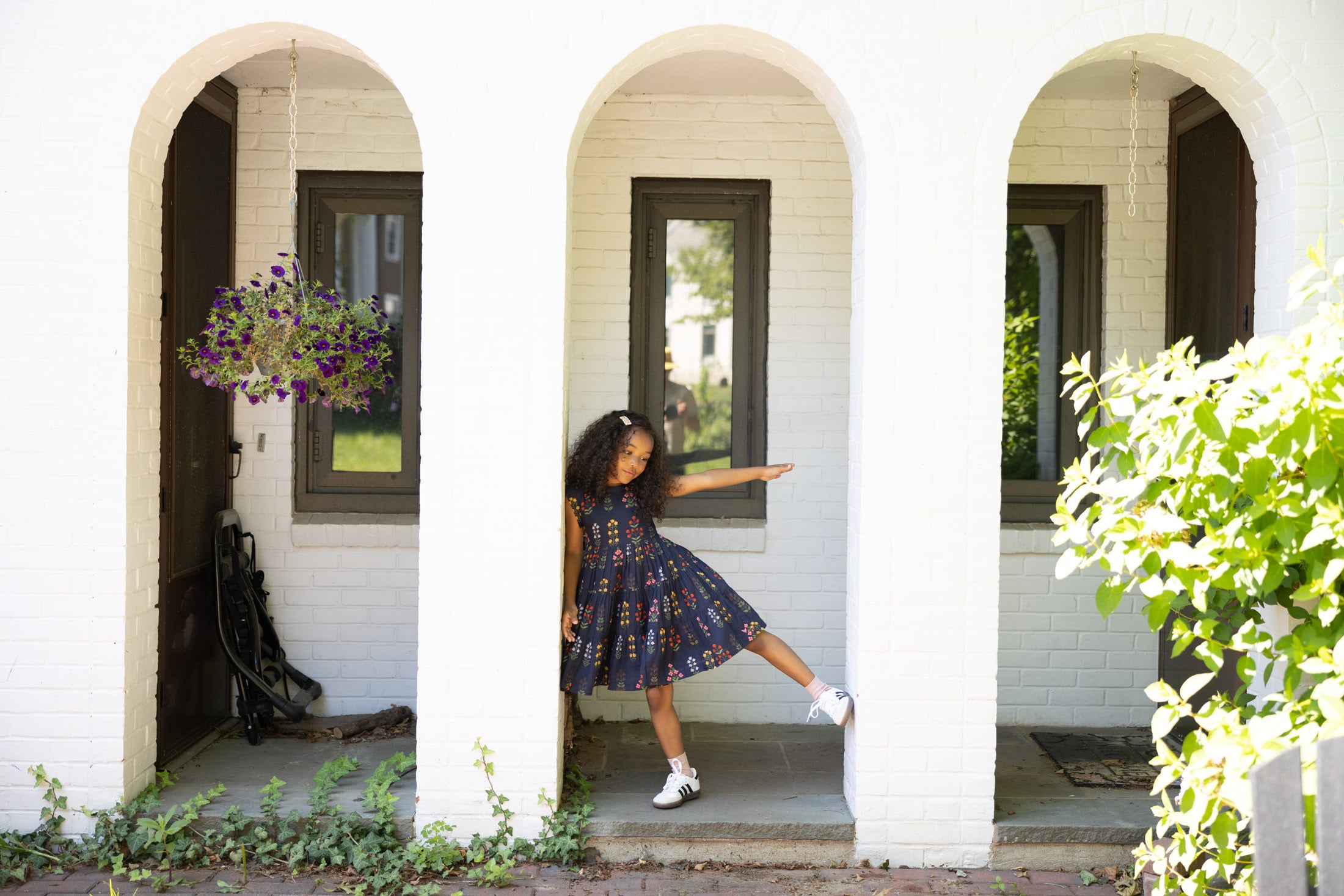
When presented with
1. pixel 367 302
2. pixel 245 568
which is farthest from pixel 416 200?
pixel 245 568

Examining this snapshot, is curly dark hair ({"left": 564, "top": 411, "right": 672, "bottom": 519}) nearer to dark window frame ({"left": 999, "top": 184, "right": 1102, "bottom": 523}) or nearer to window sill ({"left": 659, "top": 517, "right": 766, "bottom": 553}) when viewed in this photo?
window sill ({"left": 659, "top": 517, "right": 766, "bottom": 553})

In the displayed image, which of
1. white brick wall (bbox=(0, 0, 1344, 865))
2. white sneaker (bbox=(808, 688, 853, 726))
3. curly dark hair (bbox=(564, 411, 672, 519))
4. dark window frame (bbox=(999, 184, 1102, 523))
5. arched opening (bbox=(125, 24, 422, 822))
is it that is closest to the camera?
white brick wall (bbox=(0, 0, 1344, 865))

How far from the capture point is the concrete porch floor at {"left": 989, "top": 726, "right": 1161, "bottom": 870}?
3.59m

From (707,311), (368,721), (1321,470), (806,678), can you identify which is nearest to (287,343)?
(368,721)

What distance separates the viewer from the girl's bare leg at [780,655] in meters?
3.88

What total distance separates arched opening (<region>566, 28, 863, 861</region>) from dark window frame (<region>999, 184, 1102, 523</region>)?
0.83 m

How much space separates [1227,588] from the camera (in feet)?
7.16

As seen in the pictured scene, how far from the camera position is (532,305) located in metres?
3.55

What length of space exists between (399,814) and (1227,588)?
9.14 ft

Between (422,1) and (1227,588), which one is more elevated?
(422,1)

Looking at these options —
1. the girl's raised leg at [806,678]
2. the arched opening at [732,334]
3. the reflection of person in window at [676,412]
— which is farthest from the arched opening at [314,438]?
the girl's raised leg at [806,678]

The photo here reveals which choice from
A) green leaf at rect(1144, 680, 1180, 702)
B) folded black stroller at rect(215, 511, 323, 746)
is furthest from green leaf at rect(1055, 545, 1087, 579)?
folded black stroller at rect(215, 511, 323, 746)

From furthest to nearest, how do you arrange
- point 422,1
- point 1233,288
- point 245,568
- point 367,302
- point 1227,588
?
1. point 245,568
2. point 1233,288
3. point 367,302
4. point 422,1
5. point 1227,588

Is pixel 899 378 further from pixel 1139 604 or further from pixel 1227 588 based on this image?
pixel 1139 604
